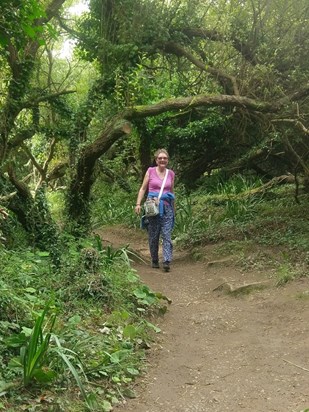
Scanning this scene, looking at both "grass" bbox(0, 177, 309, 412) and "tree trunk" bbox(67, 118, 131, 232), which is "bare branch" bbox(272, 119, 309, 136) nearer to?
"grass" bbox(0, 177, 309, 412)

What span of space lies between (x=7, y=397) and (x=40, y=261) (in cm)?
286

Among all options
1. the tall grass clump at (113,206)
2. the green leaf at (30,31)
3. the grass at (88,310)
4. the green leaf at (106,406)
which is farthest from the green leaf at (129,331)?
the tall grass clump at (113,206)

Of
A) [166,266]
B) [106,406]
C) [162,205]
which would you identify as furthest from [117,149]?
[106,406]

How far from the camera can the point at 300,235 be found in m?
7.70

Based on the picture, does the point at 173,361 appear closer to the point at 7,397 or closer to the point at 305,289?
the point at 7,397

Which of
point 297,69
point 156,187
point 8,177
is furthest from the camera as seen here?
point 297,69

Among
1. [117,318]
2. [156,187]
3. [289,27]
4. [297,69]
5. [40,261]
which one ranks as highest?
[289,27]

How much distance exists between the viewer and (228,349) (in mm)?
4727

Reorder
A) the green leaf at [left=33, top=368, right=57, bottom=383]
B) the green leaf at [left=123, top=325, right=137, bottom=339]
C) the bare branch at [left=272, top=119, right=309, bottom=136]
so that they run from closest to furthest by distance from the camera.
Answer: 1. the green leaf at [left=33, top=368, right=57, bottom=383]
2. the green leaf at [left=123, top=325, right=137, bottom=339]
3. the bare branch at [left=272, top=119, right=309, bottom=136]

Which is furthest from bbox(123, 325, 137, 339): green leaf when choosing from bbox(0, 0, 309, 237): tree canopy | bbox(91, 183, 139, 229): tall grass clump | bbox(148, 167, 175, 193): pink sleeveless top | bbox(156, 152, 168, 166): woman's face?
bbox(91, 183, 139, 229): tall grass clump

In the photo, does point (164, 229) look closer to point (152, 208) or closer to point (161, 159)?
point (152, 208)

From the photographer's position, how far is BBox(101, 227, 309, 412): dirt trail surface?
370 centimetres

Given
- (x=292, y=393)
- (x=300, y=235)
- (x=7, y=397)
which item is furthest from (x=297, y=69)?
(x=7, y=397)

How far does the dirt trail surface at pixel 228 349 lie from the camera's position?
370 centimetres
